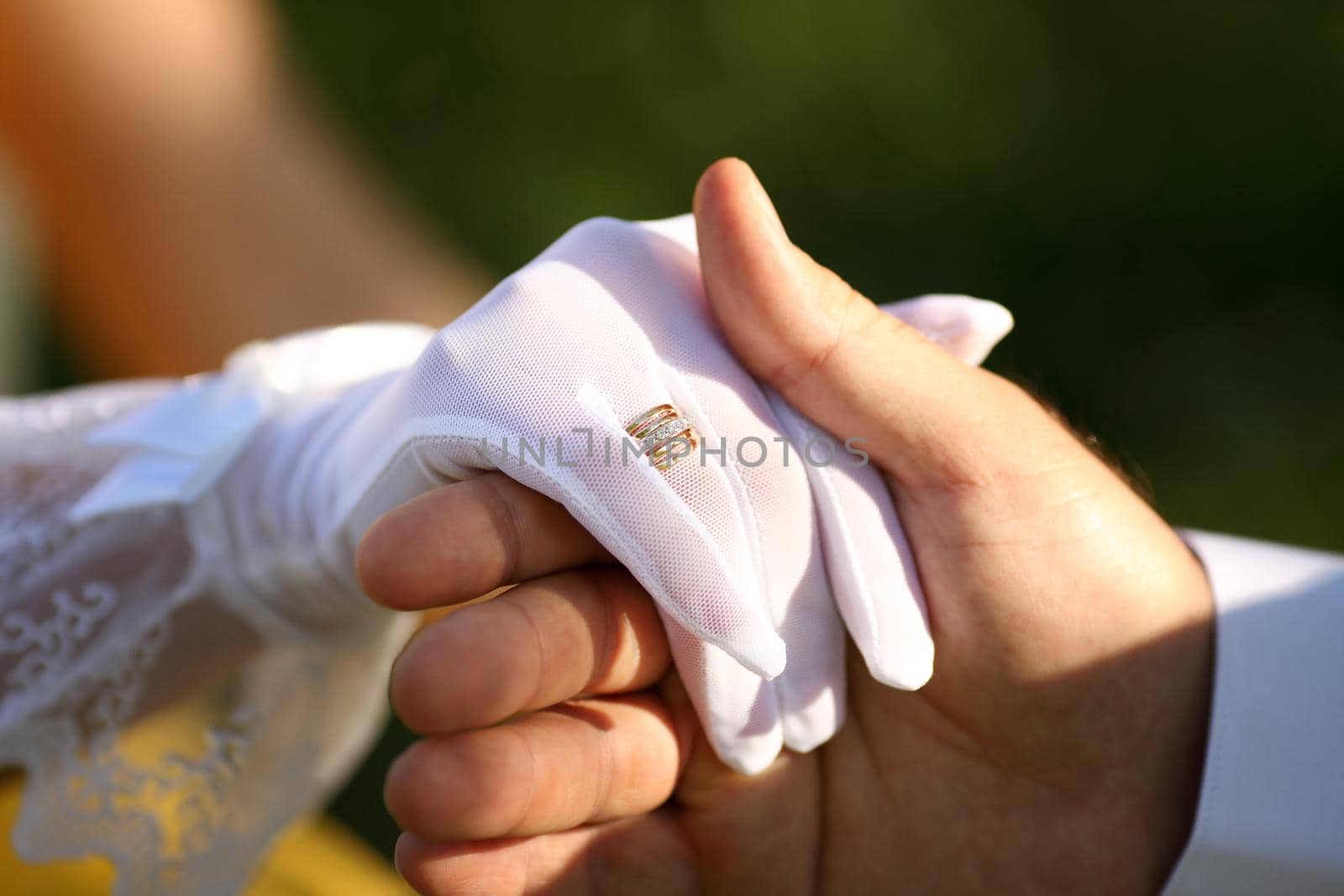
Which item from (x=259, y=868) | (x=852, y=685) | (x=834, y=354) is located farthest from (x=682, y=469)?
(x=259, y=868)

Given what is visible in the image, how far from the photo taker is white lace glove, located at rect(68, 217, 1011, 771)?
863mm

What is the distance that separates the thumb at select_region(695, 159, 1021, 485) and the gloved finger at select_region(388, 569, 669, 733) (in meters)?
0.23

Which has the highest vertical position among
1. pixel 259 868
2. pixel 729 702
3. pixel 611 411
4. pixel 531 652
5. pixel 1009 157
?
pixel 611 411

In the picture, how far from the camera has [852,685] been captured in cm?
106

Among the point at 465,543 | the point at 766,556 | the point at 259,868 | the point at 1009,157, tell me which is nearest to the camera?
the point at 465,543

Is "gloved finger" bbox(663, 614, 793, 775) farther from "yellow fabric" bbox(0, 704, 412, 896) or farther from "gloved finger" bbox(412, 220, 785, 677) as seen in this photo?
"yellow fabric" bbox(0, 704, 412, 896)

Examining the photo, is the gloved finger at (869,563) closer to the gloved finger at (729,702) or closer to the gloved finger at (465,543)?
the gloved finger at (729,702)

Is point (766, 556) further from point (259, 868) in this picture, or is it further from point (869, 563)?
point (259, 868)

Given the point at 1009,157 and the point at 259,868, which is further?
the point at 1009,157

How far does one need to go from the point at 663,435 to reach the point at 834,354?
6.4 inches

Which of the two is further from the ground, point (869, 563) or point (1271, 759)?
point (869, 563)

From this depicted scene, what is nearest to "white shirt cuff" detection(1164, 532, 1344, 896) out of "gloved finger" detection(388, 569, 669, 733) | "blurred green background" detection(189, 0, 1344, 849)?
"gloved finger" detection(388, 569, 669, 733)

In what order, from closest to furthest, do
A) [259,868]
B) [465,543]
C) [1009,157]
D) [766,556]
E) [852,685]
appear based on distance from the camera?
[465,543] → [766,556] → [852,685] → [259,868] → [1009,157]

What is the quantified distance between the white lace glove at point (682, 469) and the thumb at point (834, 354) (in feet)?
0.11
